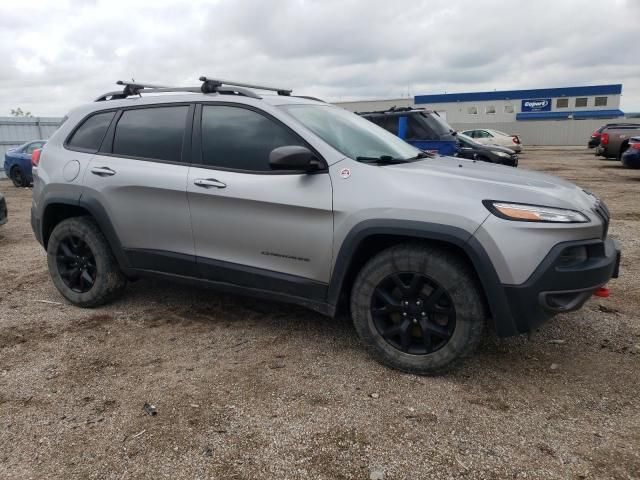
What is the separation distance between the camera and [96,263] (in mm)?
4270

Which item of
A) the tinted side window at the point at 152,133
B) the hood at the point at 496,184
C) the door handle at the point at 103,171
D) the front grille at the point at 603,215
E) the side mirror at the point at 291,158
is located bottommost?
the front grille at the point at 603,215

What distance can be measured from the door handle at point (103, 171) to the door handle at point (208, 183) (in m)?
0.85

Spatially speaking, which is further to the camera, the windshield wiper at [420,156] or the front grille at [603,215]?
the windshield wiper at [420,156]

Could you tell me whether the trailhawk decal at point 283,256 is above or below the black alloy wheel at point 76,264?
above

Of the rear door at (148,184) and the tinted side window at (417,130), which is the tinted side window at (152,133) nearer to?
the rear door at (148,184)

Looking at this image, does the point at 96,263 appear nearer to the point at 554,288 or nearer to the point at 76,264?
the point at 76,264

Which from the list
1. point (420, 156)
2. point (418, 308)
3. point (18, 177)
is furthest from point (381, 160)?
point (18, 177)

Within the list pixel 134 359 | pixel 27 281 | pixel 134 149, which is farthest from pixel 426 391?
pixel 27 281

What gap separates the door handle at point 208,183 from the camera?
3537mm

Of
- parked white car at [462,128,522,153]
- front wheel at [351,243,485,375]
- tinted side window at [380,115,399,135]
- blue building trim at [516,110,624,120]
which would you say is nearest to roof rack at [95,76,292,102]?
front wheel at [351,243,485,375]

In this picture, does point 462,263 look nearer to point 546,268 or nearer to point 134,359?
point 546,268

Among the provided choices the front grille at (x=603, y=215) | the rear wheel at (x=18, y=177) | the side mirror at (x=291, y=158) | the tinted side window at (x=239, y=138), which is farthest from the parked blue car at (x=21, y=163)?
the front grille at (x=603, y=215)

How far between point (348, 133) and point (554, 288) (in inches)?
70.1

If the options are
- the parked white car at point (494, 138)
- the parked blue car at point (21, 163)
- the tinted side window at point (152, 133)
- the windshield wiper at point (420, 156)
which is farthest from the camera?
the parked white car at point (494, 138)
